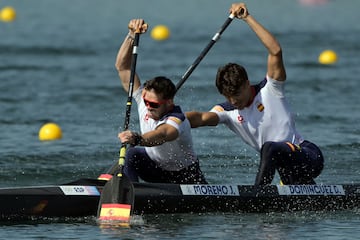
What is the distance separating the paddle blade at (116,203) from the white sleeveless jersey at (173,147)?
1.34ft

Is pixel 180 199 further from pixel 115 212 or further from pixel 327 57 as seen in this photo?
pixel 327 57

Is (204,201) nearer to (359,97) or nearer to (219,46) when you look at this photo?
(359,97)

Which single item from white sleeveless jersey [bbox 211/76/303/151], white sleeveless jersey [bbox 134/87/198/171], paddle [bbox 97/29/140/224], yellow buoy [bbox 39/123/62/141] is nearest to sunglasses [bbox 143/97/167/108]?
white sleeveless jersey [bbox 134/87/198/171]

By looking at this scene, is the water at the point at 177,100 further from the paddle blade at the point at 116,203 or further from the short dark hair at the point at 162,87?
the short dark hair at the point at 162,87

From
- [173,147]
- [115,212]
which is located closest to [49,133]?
[173,147]

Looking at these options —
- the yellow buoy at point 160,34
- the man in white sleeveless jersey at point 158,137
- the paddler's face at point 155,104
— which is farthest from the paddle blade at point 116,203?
the yellow buoy at point 160,34

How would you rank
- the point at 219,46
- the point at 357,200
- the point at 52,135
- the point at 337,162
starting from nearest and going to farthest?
the point at 357,200 < the point at 337,162 < the point at 52,135 < the point at 219,46

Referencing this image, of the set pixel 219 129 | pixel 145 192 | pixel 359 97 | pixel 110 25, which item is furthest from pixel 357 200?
pixel 110 25

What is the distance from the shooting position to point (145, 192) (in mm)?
8492

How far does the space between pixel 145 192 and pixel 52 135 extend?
505 cm

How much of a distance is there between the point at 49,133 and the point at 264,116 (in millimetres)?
5282

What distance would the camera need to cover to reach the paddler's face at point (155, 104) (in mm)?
8273

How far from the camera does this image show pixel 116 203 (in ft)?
27.2

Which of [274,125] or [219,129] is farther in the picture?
[219,129]
